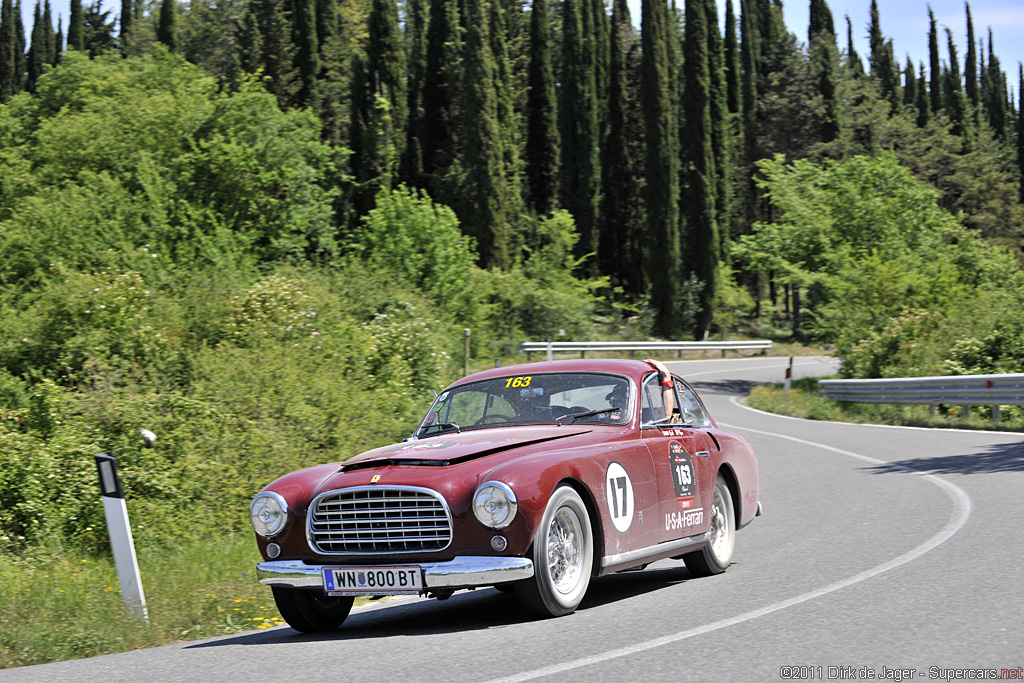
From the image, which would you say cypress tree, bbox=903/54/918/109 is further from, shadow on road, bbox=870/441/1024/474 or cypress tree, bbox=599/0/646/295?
shadow on road, bbox=870/441/1024/474

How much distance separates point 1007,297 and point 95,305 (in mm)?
22632

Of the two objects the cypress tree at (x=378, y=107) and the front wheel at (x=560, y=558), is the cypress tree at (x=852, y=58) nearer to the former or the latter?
the cypress tree at (x=378, y=107)

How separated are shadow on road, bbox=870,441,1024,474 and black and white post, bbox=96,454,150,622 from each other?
1045 cm

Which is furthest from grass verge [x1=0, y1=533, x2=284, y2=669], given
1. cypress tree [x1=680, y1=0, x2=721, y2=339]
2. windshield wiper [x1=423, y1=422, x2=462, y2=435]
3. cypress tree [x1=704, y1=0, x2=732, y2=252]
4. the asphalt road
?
cypress tree [x1=704, y1=0, x2=732, y2=252]

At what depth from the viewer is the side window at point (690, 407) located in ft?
28.2

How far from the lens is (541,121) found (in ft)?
197

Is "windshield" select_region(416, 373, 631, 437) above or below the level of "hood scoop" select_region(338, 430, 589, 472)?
above

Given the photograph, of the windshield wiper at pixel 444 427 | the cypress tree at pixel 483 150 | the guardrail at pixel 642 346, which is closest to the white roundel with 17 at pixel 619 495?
the windshield wiper at pixel 444 427

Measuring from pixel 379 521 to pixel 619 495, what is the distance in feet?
5.30

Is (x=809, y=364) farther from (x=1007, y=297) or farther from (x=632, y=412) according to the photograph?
(x=632, y=412)

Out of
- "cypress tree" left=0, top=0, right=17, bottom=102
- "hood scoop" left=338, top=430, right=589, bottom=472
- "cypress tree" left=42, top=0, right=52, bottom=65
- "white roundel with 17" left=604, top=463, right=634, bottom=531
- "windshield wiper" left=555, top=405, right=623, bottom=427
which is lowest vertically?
"white roundel with 17" left=604, top=463, right=634, bottom=531

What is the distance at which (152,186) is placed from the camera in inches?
1271

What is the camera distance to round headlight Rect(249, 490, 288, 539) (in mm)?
6609

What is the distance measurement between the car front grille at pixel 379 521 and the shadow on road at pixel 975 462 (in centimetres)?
965
